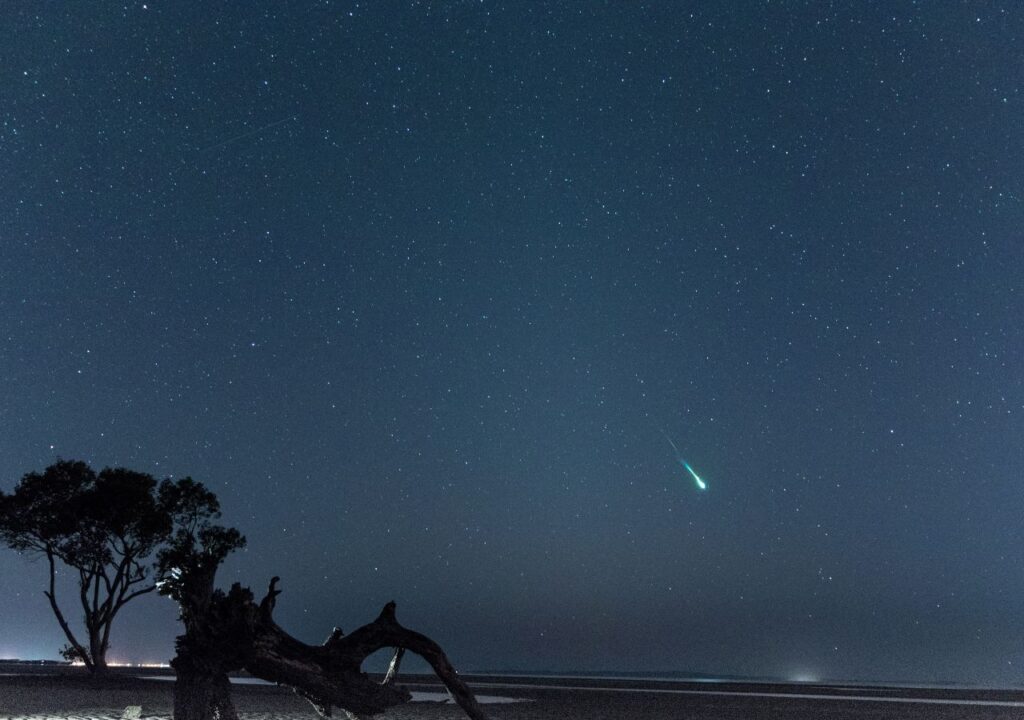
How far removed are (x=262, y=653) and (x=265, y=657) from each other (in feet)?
0.29

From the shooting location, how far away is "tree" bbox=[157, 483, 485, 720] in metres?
15.4

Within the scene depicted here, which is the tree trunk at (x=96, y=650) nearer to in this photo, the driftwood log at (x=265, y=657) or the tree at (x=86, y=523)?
the tree at (x=86, y=523)

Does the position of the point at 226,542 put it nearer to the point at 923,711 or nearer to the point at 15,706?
the point at 15,706

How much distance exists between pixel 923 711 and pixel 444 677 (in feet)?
99.0

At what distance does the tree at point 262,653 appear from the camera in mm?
15391

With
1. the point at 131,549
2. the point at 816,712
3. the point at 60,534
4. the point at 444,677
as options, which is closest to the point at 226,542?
the point at 131,549

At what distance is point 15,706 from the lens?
27234 mm

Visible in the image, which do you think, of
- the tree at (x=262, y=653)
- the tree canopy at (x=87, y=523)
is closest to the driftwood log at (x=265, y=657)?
the tree at (x=262, y=653)

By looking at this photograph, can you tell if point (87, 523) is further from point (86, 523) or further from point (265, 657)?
point (265, 657)

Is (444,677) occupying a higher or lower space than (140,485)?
lower

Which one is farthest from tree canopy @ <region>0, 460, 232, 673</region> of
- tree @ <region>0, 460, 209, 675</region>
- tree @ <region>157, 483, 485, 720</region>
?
tree @ <region>157, 483, 485, 720</region>

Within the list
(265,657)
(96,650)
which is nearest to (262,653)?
(265,657)

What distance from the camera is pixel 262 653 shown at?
15.3 metres

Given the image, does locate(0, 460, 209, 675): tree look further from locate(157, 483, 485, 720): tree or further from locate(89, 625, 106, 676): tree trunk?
locate(157, 483, 485, 720): tree
